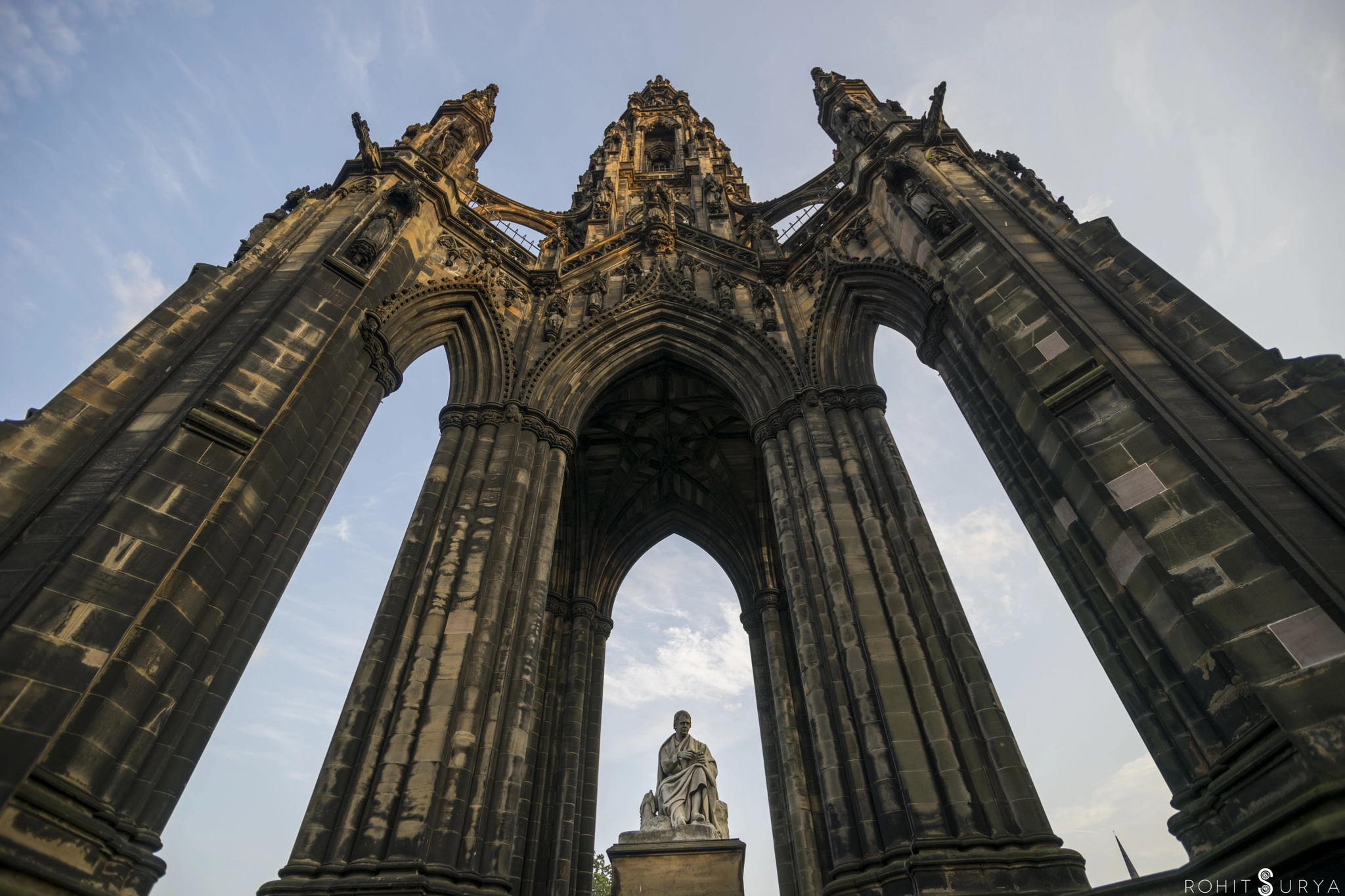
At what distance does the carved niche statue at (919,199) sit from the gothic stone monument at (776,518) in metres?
0.05

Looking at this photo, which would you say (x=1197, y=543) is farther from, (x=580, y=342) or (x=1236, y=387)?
(x=580, y=342)

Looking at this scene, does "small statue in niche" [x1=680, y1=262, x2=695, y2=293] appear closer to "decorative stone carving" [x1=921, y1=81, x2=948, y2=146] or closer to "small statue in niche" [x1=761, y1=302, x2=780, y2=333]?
"small statue in niche" [x1=761, y1=302, x2=780, y2=333]

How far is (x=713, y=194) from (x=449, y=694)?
1720 centimetres

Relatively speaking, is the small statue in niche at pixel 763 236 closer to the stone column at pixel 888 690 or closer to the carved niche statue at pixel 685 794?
the stone column at pixel 888 690

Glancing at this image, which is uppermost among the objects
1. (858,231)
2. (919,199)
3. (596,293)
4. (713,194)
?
(713,194)

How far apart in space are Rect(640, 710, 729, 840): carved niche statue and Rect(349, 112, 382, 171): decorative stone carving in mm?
11403

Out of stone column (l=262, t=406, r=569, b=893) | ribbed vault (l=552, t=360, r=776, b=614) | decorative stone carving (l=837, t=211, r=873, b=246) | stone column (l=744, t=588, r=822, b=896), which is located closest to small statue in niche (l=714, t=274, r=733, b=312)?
decorative stone carving (l=837, t=211, r=873, b=246)

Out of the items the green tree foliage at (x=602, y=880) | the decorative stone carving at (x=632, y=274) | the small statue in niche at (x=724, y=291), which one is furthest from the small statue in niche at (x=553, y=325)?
the green tree foliage at (x=602, y=880)

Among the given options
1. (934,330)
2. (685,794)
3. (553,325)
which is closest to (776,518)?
(934,330)

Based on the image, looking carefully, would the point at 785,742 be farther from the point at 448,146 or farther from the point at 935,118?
the point at 448,146

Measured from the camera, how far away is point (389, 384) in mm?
11406

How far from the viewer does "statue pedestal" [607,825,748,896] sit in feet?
29.5

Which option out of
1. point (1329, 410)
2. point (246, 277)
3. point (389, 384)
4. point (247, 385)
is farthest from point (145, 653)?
point (1329, 410)

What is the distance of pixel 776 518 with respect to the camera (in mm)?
11422
